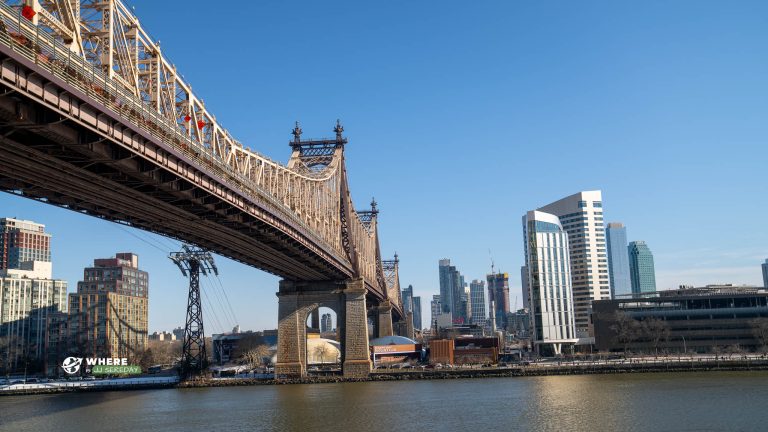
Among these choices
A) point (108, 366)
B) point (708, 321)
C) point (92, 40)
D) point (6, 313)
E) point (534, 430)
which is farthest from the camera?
point (6, 313)

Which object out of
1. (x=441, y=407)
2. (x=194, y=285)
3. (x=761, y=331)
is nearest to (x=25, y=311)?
(x=194, y=285)

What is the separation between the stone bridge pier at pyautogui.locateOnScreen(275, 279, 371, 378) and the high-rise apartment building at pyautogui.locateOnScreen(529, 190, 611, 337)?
11306cm

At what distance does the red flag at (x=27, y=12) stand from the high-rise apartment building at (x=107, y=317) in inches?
4635

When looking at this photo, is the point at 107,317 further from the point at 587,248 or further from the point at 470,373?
the point at 587,248

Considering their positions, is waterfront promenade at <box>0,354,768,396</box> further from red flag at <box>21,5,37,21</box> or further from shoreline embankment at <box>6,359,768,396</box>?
red flag at <box>21,5,37,21</box>

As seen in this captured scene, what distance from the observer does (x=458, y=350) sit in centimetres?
10638

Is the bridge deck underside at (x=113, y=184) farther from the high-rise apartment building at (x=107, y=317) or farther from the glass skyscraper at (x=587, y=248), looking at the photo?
the glass skyscraper at (x=587, y=248)

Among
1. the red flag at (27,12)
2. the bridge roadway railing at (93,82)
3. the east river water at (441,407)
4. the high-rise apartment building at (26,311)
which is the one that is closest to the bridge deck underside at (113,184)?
the bridge roadway railing at (93,82)

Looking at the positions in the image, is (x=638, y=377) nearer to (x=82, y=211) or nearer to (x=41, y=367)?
(x=82, y=211)

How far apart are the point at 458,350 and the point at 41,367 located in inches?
3198

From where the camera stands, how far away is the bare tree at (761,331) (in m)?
97.2

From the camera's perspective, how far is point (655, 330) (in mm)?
103375

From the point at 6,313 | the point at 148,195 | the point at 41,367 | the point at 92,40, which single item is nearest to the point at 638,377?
the point at 148,195

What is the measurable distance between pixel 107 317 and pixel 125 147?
126 meters
